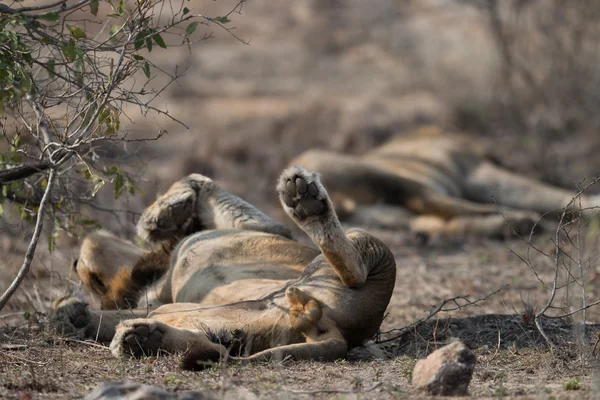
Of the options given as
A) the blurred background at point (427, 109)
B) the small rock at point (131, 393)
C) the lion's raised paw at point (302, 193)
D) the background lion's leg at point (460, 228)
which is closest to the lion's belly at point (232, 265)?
the lion's raised paw at point (302, 193)

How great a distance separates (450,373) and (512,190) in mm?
7018

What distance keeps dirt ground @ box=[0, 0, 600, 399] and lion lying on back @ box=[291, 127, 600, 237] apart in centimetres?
26

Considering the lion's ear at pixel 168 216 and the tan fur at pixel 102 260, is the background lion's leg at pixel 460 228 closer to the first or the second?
the lion's ear at pixel 168 216

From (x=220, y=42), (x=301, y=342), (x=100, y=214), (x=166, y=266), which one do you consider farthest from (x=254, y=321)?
(x=220, y=42)

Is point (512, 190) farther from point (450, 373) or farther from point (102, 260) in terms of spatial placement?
point (450, 373)

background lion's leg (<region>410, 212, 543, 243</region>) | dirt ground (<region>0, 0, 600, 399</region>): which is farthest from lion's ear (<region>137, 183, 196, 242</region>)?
background lion's leg (<region>410, 212, 543, 243</region>)

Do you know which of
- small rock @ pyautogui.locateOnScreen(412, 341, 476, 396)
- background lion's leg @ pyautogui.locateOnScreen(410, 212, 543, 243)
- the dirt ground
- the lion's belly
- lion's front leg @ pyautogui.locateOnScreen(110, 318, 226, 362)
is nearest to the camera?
small rock @ pyautogui.locateOnScreen(412, 341, 476, 396)

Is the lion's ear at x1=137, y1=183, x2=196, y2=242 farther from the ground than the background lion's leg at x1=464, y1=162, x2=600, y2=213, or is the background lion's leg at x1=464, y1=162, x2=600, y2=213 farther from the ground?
the background lion's leg at x1=464, y1=162, x2=600, y2=213

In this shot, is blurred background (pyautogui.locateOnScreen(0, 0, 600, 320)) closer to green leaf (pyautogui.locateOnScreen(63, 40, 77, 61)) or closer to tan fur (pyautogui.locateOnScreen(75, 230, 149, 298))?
tan fur (pyautogui.locateOnScreen(75, 230, 149, 298))

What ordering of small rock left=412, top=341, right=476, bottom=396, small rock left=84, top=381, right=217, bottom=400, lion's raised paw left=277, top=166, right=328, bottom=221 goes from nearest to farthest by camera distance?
small rock left=84, top=381, right=217, bottom=400
small rock left=412, top=341, right=476, bottom=396
lion's raised paw left=277, top=166, right=328, bottom=221

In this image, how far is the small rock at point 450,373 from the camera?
3.42 meters

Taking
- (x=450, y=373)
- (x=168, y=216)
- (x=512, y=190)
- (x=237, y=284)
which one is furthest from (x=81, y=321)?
(x=512, y=190)

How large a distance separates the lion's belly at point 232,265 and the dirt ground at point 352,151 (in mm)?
530

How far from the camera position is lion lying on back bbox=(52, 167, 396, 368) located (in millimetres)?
4230
